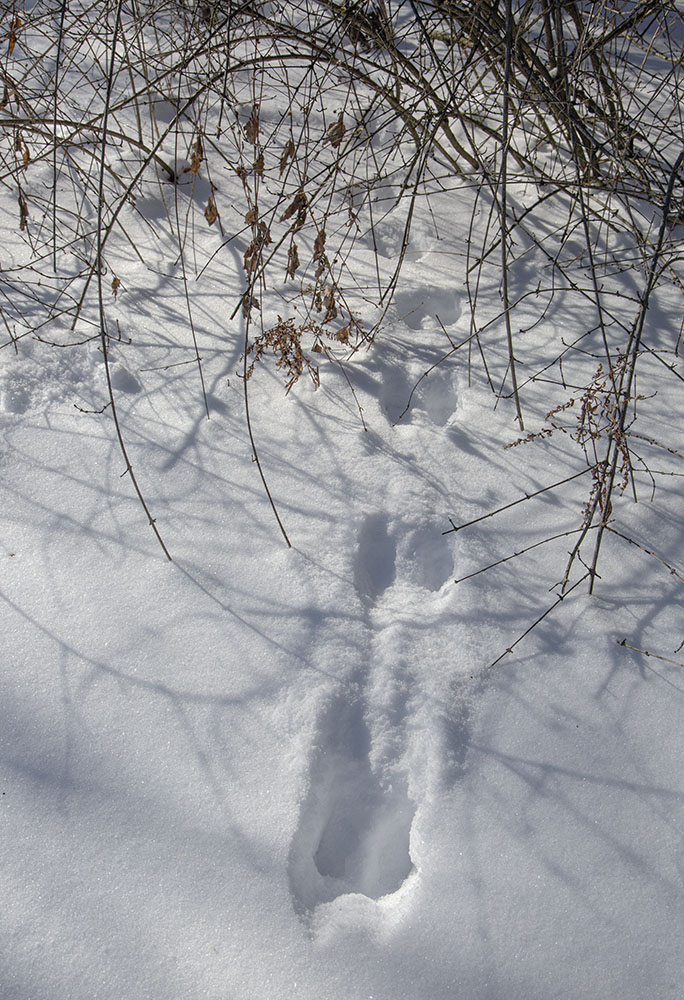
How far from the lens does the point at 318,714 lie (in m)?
1.37

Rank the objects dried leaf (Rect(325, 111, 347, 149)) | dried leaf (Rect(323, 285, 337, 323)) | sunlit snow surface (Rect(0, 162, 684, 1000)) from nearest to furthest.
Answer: sunlit snow surface (Rect(0, 162, 684, 1000)) < dried leaf (Rect(325, 111, 347, 149)) < dried leaf (Rect(323, 285, 337, 323))

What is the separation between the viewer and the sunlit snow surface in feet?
3.79

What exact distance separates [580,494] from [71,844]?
1178mm

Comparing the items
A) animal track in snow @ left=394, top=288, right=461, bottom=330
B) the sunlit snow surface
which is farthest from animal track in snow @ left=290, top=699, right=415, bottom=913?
animal track in snow @ left=394, top=288, right=461, bottom=330

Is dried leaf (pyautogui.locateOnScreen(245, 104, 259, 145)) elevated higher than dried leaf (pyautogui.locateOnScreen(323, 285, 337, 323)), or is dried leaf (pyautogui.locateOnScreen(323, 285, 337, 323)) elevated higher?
dried leaf (pyautogui.locateOnScreen(245, 104, 259, 145))

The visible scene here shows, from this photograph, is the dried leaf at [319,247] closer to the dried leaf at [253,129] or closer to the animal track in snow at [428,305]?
the dried leaf at [253,129]

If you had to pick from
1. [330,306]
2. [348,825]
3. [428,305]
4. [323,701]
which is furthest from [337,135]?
[348,825]

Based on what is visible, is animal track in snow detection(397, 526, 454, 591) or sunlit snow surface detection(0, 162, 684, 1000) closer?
sunlit snow surface detection(0, 162, 684, 1000)

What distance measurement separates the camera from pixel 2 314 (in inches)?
78.7

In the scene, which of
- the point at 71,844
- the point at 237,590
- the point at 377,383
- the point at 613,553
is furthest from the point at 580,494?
the point at 71,844

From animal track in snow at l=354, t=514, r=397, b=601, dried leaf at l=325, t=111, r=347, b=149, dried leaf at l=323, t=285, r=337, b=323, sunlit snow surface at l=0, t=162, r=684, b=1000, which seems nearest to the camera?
sunlit snow surface at l=0, t=162, r=684, b=1000

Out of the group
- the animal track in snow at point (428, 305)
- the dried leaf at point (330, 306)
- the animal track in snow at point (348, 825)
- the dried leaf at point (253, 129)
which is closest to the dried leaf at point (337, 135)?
the dried leaf at point (253, 129)

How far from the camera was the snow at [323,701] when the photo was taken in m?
1.16

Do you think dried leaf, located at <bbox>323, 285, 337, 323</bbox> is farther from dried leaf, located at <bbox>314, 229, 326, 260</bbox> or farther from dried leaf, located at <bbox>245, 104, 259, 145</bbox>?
dried leaf, located at <bbox>245, 104, 259, 145</bbox>
